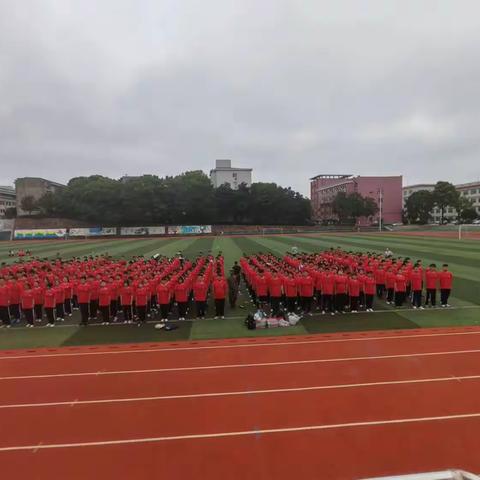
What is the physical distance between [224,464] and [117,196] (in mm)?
74965

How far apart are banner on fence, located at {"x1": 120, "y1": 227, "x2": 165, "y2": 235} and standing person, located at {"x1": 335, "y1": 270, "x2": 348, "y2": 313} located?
59213 millimetres

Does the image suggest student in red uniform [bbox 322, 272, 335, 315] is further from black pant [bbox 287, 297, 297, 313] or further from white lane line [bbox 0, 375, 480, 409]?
white lane line [bbox 0, 375, 480, 409]

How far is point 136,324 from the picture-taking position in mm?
12883

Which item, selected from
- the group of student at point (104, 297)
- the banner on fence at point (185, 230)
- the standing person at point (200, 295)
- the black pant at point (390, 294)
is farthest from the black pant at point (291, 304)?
the banner on fence at point (185, 230)

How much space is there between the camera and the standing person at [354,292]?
13.7m

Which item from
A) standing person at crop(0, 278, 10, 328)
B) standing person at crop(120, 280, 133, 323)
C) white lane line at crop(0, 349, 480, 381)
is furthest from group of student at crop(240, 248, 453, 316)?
standing person at crop(0, 278, 10, 328)

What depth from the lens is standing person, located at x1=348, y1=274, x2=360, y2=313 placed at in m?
13.7

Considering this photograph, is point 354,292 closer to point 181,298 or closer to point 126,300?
point 181,298

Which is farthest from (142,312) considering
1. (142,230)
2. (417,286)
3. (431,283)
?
(142,230)

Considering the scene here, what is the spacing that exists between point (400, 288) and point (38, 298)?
11853mm

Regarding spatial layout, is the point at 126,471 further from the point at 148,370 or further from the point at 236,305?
the point at 236,305

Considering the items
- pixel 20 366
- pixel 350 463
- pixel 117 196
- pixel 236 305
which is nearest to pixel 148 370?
pixel 20 366

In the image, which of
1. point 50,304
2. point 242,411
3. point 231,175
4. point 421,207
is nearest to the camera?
point 242,411

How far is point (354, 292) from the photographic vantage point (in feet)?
44.9
